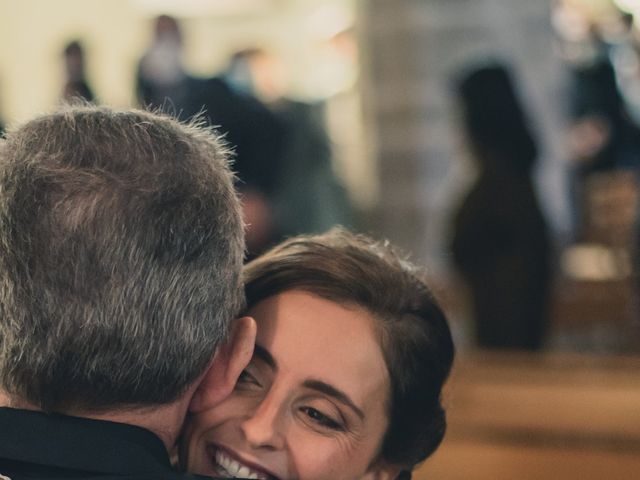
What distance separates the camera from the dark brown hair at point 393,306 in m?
1.74

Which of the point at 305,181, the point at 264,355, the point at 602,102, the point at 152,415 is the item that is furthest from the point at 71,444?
the point at 602,102

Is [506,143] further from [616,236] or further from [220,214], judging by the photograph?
[220,214]

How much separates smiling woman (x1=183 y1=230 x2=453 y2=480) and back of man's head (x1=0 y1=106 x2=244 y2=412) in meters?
0.22

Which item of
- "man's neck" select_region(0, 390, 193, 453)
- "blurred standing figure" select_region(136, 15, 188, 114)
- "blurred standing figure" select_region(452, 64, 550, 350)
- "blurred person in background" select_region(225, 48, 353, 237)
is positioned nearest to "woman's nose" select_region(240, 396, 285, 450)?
"man's neck" select_region(0, 390, 193, 453)

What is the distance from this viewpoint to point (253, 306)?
173 centimetres

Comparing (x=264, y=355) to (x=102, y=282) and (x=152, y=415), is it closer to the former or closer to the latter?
(x=152, y=415)

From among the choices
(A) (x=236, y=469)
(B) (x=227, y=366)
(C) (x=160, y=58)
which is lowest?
(A) (x=236, y=469)

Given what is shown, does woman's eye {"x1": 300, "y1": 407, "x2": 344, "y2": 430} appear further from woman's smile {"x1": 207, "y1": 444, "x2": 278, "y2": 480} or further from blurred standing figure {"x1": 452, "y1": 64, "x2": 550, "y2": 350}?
blurred standing figure {"x1": 452, "y1": 64, "x2": 550, "y2": 350}

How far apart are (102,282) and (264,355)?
376 mm

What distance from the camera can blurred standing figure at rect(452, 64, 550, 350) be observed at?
5.27 meters

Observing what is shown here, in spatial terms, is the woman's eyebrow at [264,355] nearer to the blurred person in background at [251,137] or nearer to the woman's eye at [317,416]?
the woman's eye at [317,416]

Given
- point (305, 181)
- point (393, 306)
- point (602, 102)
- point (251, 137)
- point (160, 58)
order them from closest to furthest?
→ point (393, 306)
point (251, 137)
point (305, 181)
point (160, 58)
point (602, 102)

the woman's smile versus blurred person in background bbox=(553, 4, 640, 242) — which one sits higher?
blurred person in background bbox=(553, 4, 640, 242)

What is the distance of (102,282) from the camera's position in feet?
4.35
